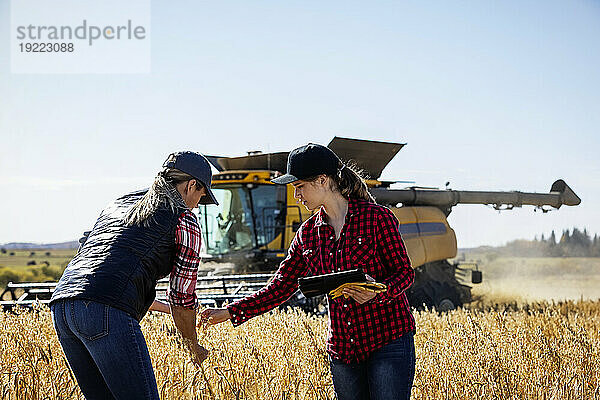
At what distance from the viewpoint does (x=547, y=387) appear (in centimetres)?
418

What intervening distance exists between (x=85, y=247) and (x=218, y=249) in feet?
28.6

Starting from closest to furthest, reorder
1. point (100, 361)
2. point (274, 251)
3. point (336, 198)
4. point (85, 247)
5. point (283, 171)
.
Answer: point (100, 361) → point (85, 247) → point (336, 198) → point (274, 251) → point (283, 171)

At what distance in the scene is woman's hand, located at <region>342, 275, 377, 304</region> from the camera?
295 centimetres

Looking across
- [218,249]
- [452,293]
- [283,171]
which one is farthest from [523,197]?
[218,249]

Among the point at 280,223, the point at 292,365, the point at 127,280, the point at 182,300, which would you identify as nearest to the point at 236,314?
the point at 182,300

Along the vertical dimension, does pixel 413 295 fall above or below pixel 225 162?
below

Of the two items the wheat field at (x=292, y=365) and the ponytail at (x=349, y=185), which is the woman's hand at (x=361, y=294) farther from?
the wheat field at (x=292, y=365)

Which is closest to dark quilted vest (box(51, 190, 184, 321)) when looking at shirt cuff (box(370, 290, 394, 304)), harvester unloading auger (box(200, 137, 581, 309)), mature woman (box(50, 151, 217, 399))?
mature woman (box(50, 151, 217, 399))

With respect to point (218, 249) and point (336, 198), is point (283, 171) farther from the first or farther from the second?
point (336, 198)

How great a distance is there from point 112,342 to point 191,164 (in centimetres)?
87

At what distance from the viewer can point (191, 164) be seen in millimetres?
3051

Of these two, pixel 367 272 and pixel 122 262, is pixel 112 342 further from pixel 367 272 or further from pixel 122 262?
pixel 367 272

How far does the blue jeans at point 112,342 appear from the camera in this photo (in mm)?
2664

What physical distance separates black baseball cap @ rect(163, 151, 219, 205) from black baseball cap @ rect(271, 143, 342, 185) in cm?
38
